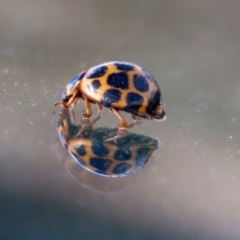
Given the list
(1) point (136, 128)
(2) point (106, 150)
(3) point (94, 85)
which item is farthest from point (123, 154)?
(3) point (94, 85)

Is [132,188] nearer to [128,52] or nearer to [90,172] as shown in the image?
[90,172]

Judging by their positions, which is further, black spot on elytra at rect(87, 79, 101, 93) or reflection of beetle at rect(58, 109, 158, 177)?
black spot on elytra at rect(87, 79, 101, 93)

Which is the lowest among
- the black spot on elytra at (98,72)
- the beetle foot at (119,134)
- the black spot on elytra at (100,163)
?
the black spot on elytra at (100,163)

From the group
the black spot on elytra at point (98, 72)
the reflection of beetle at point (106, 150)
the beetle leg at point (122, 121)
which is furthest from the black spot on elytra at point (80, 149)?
the black spot on elytra at point (98, 72)

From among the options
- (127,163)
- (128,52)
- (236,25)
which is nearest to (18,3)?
(128,52)

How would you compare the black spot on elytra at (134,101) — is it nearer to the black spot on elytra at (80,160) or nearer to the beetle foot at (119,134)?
the beetle foot at (119,134)

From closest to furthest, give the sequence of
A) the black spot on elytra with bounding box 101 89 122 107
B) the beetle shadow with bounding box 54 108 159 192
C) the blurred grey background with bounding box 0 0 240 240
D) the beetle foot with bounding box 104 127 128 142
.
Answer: the blurred grey background with bounding box 0 0 240 240, the beetle shadow with bounding box 54 108 159 192, the beetle foot with bounding box 104 127 128 142, the black spot on elytra with bounding box 101 89 122 107

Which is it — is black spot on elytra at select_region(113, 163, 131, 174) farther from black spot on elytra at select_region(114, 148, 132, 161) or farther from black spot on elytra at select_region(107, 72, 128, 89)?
black spot on elytra at select_region(107, 72, 128, 89)

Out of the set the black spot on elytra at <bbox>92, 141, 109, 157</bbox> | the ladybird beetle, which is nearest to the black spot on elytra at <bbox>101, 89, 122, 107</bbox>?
the ladybird beetle
